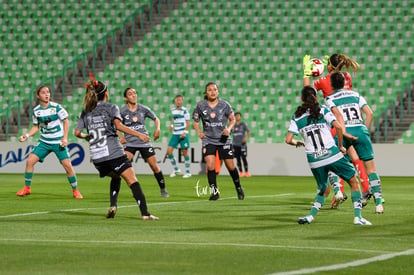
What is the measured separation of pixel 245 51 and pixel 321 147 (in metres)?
24.3

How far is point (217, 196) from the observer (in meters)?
18.5

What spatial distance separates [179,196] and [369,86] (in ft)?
53.1

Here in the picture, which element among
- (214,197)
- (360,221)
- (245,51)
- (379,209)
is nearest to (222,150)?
(214,197)

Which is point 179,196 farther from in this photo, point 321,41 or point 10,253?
point 321,41

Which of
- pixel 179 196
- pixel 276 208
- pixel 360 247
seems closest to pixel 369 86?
pixel 179 196

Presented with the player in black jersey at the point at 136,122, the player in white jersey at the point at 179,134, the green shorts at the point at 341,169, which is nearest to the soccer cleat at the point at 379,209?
the green shorts at the point at 341,169

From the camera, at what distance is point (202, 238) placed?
11.3 meters

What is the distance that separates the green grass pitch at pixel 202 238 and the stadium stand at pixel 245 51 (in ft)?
54.1

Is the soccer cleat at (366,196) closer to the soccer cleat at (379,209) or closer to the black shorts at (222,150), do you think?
the soccer cleat at (379,209)

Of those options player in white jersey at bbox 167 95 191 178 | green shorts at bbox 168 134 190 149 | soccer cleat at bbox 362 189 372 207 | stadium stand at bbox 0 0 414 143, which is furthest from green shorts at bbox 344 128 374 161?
stadium stand at bbox 0 0 414 143

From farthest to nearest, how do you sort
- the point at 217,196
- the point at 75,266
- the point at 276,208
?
1. the point at 217,196
2. the point at 276,208
3. the point at 75,266

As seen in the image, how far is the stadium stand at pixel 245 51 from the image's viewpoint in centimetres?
3519

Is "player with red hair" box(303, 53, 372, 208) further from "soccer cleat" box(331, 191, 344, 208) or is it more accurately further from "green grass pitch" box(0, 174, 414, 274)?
"green grass pitch" box(0, 174, 414, 274)

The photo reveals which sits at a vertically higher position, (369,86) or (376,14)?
(376,14)
